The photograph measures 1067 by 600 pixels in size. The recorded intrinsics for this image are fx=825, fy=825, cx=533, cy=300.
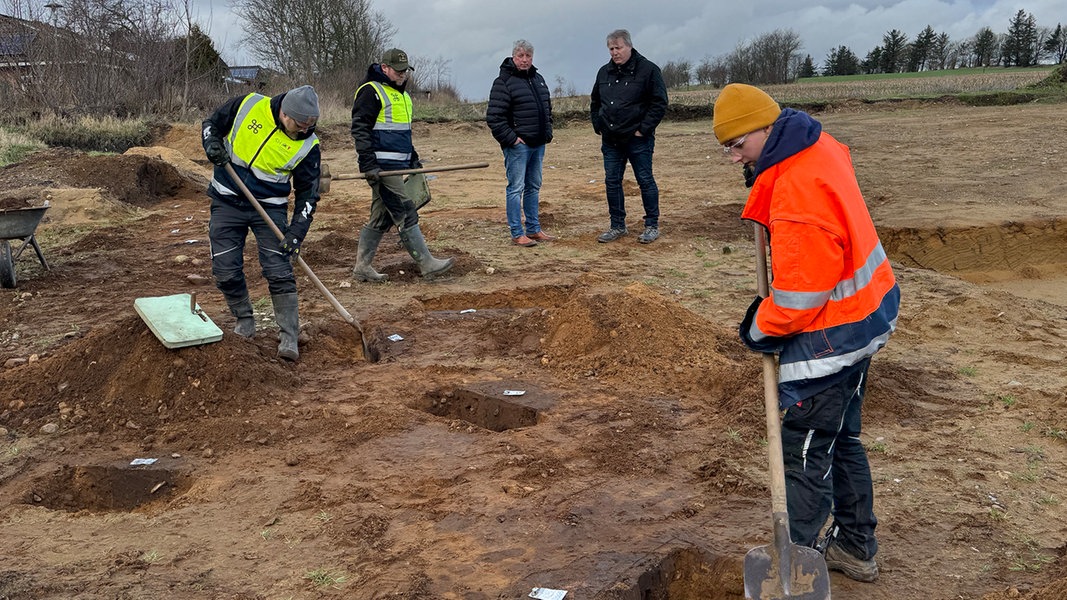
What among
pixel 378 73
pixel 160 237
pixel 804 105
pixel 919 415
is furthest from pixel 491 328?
pixel 804 105

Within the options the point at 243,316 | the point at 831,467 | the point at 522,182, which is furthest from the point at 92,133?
the point at 831,467

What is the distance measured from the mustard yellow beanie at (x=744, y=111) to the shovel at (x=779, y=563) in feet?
2.93

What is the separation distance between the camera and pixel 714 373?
5.46 meters

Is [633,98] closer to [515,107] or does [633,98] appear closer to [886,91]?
[515,107]

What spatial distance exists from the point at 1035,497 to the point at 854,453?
4.46 feet

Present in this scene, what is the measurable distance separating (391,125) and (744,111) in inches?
203

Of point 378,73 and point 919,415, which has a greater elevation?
point 378,73

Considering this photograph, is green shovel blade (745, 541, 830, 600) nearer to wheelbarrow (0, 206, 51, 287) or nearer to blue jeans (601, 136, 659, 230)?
blue jeans (601, 136, 659, 230)

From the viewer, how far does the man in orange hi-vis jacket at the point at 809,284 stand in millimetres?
2832

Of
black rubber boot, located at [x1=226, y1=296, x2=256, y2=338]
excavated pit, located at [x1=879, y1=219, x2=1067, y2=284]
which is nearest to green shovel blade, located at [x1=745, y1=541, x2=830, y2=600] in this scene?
black rubber boot, located at [x1=226, y1=296, x2=256, y2=338]

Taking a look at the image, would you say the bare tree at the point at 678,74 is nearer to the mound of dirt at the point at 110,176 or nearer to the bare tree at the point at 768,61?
the bare tree at the point at 768,61

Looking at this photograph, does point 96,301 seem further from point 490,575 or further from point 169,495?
point 490,575

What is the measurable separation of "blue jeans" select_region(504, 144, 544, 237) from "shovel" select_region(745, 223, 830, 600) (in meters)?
6.27

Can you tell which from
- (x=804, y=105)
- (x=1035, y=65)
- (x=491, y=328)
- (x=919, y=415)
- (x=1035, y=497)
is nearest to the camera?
(x=1035, y=497)
